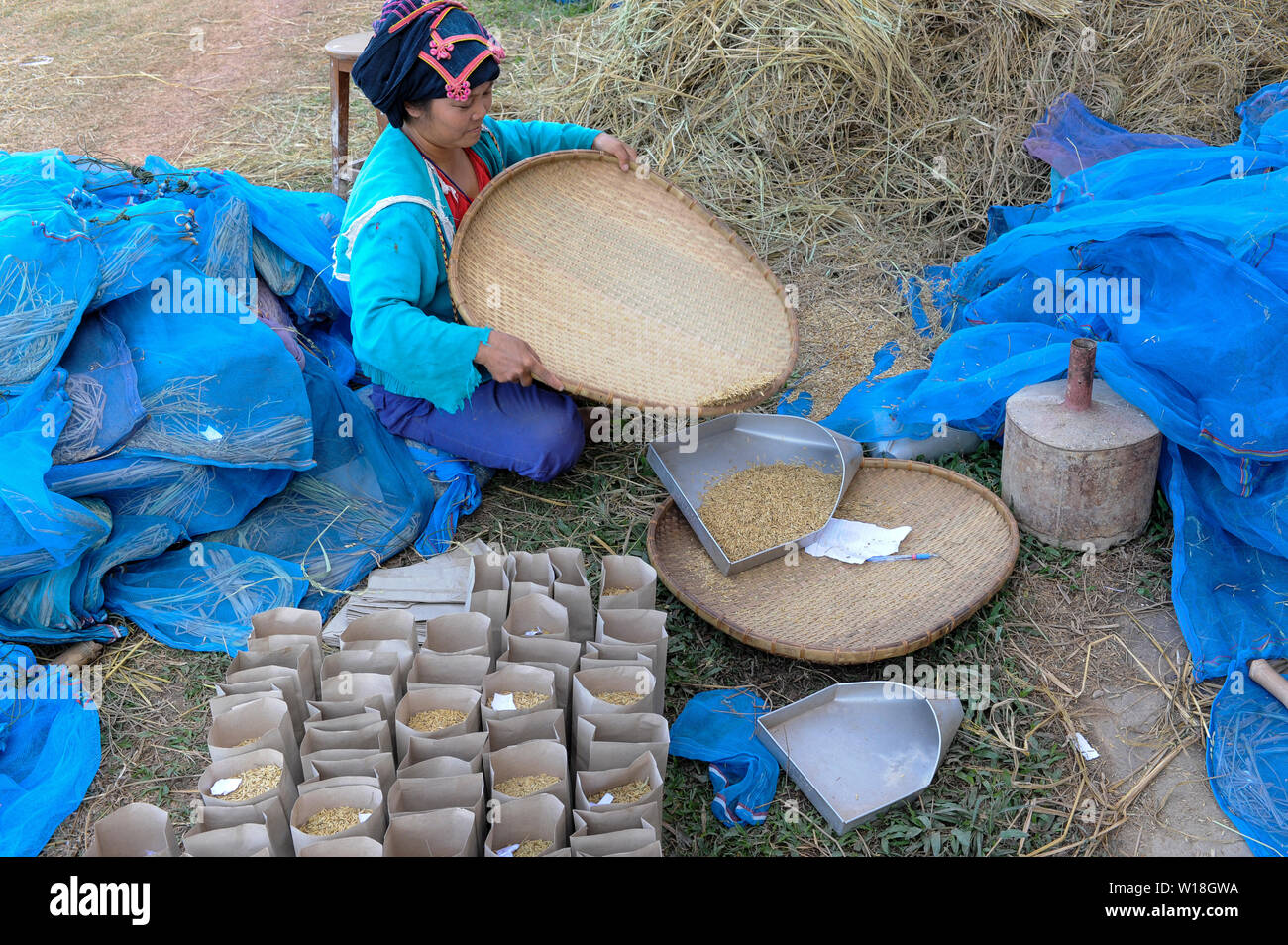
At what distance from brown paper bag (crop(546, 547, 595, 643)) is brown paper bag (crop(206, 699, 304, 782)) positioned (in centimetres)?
55

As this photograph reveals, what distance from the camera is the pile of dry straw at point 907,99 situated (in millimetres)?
3691

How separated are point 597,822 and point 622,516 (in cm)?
117

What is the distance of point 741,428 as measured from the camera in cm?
274

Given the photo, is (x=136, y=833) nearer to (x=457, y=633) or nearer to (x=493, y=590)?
(x=457, y=633)

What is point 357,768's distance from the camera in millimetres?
1693

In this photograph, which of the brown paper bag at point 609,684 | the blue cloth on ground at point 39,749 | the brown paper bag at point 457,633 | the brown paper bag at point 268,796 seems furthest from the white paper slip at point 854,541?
the blue cloth on ground at point 39,749

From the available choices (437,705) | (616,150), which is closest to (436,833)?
(437,705)

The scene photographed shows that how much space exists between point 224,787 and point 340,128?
2.70m

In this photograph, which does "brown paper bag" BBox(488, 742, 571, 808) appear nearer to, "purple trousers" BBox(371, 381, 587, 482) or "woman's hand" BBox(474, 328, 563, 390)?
"woman's hand" BBox(474, 328, 563, 390)

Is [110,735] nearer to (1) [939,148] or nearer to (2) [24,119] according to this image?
(1) [939,148]

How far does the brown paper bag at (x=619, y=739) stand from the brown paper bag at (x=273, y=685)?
0.50 m

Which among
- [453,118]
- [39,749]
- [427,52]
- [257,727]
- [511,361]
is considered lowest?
[39,749]

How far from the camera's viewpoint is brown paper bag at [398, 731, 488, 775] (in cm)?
171

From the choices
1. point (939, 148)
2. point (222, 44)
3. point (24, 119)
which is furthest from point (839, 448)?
point (222, 44)
